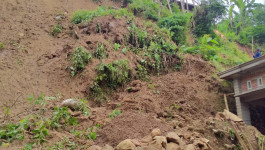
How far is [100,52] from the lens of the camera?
971 cm

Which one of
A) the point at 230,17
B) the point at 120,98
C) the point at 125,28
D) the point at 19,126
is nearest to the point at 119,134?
the point at 19,126

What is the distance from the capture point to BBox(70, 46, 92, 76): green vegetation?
893cm

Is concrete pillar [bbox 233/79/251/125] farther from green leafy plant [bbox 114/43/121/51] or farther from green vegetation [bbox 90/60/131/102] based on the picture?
green leafy plant [bbox 114/43/121/51]

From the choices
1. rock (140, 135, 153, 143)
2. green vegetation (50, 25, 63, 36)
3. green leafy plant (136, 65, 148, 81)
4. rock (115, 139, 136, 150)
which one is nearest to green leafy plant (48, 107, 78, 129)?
rock (115, 139, 136, 150)

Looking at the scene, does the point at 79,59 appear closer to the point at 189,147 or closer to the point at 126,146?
the point at 126,146

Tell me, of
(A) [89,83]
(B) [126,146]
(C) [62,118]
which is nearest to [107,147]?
(B) [126,146]

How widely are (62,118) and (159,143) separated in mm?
2639

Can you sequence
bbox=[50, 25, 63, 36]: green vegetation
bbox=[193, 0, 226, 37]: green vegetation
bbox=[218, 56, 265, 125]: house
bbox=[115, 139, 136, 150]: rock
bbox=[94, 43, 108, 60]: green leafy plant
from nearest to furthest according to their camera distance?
bbox=[115, 139, 136, 150]: rock
bbox=[218, 56, 265, 125]: house
bbox=[94, 43, 108, 60]: green leafy plant
bbox=[50, 25, 63, 36]: green vegetation
bbox=[193, 0, 226, 37]: green vegetation

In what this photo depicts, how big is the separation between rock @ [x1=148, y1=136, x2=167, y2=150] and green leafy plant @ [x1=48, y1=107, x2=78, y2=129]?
85.1 inches

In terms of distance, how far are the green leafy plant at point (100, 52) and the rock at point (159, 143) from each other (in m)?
4.99

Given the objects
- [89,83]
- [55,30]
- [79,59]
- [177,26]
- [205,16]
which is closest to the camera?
[89,83]

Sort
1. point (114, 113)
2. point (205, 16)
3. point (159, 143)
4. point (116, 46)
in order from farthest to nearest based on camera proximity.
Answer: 1. point (205, 16)
2. point (116, 46)
3. point (114, 113)
4. point (159, 143)

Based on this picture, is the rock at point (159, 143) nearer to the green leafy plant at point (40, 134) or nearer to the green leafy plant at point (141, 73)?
the green leafy plant at point (40, 134)

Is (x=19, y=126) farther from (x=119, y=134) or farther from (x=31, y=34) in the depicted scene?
(x=31, y=34)
